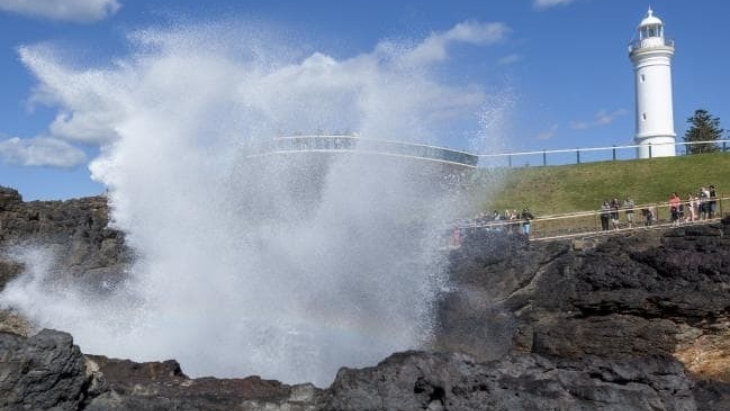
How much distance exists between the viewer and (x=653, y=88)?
155 feet

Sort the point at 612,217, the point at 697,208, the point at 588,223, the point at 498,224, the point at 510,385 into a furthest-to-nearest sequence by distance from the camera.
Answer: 1. the point at 588,223
2. the point at 612,217
3. the point at 697,208
4. the point at 498,224
5. the point at 510,385

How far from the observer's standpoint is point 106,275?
54.3 ft

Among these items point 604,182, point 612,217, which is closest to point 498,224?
point 612,217

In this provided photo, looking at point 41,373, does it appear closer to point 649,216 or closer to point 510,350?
point 510,350

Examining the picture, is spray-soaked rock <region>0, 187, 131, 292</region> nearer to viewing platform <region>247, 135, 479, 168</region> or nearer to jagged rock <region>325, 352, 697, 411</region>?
viewing platform <region>247, 135, 479, 168</region>

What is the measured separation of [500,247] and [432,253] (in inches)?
71.2

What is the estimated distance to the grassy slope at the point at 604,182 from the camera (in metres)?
36.2

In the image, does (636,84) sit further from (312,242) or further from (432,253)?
(312,242)

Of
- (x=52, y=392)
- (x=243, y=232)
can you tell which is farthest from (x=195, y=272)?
(x=52, y=392)

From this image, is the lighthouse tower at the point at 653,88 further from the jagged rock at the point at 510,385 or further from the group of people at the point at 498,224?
the jagged rock at the point at 510,385

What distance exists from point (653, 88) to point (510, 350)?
40582mm

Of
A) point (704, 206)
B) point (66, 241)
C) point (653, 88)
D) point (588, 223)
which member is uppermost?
point (653, 88)

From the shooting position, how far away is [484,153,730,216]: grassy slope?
36188 mm

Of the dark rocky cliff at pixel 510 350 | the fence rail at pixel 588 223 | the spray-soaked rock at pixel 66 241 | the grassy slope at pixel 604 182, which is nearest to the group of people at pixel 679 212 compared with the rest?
the fence rail at pixel 588 223
